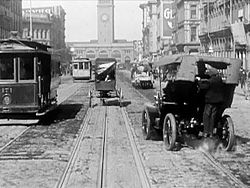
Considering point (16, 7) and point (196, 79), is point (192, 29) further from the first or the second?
point (196, 79)

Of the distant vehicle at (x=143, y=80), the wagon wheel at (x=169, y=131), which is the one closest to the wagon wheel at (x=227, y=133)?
the wagon wheel at (x=169, y=131)

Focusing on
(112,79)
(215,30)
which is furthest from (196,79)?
(215,30)

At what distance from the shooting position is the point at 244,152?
1169cm

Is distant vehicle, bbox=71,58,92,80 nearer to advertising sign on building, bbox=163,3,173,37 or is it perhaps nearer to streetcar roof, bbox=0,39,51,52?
streetcar roof, bbox=0,39,51,52

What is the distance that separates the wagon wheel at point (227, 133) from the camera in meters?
11.5

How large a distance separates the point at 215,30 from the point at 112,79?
36954mm

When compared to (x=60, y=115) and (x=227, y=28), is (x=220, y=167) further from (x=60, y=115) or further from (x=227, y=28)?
(x=227, y=28)

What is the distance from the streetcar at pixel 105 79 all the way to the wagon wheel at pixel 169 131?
1395 cm

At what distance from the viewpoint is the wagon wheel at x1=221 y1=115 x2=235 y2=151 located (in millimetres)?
11508

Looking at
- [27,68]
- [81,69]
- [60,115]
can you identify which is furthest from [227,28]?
[27,68]

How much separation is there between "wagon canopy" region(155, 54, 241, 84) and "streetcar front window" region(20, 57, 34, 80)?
230 inches

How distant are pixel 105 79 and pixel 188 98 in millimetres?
14897

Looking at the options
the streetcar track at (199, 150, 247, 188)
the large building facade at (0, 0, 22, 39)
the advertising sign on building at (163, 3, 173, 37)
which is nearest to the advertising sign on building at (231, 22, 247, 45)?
the large building facade at (0, 0, 22, 39)

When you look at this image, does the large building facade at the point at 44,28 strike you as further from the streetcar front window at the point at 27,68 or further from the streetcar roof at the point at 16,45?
the streetcar front window at the point at 27,68
